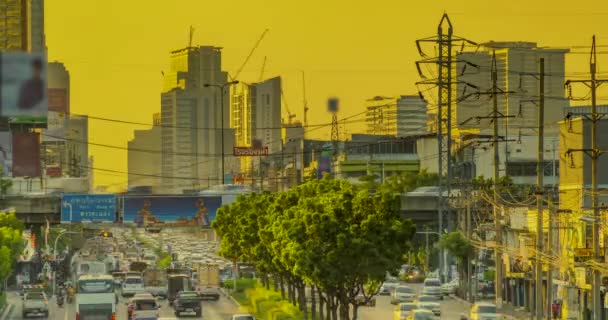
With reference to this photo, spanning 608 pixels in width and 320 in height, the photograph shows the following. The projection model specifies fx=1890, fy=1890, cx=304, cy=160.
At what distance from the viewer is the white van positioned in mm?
163250

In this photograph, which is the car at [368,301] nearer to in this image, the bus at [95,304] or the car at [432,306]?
the car at [432,306]

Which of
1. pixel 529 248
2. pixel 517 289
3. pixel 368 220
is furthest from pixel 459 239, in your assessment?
pixel 368 220

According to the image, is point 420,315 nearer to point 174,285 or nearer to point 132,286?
point 174,285

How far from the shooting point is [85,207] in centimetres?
16175

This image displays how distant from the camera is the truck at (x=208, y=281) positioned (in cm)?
16188

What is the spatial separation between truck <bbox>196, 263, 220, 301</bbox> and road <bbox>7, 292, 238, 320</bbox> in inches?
42.1

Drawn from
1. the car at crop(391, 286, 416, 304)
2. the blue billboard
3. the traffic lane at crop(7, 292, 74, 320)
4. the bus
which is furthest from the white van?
the bus

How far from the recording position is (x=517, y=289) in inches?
5733

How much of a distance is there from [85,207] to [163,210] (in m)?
10.2

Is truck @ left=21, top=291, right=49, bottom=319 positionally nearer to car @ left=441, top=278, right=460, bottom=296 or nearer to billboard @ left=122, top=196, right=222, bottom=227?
billboard @ left=122, top=196, right=222, bottom=227

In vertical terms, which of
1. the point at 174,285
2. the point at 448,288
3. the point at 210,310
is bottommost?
the point at 210,310

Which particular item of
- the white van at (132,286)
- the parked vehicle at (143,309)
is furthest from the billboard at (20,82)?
the white van at (132,286)

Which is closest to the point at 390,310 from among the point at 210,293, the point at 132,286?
the point at 210,293

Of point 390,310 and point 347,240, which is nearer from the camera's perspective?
point 347,240
